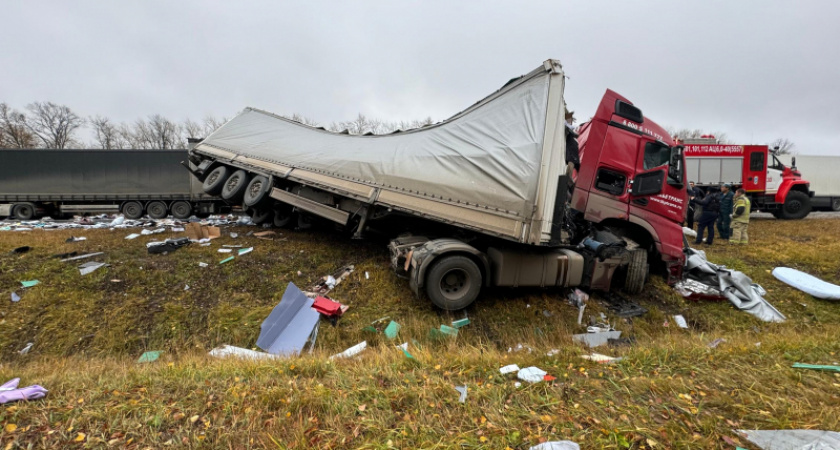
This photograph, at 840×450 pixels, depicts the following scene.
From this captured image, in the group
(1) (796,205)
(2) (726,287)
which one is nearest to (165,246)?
(2) (726,287)

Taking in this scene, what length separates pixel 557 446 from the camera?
5.24 feet

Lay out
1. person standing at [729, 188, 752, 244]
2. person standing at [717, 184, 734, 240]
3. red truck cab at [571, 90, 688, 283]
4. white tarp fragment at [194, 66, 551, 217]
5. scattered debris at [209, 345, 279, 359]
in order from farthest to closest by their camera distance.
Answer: person standing at [717, 184, 734, 240], person standing at [729, 188, 752, 244], red truck cab at [571, 90, 688, 283], white tarp fragment at [194, 66, 551, 217], scattered debris at [209, 345, 279, 359]

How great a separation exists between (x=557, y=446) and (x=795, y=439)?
3.75 ft

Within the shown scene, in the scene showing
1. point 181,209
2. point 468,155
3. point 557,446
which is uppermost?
point 468,155

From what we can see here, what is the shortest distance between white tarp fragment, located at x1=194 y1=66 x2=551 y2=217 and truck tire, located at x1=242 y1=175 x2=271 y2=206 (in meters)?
0.70

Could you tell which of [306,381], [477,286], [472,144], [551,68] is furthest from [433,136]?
[306,381]

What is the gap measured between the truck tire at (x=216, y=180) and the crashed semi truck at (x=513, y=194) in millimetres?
2152

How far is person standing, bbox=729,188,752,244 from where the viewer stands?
748 centimetres

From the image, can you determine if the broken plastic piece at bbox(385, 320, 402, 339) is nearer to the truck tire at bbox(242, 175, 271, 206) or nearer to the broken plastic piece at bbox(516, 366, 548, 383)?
the broken plastic piece at bbox(516, 366, 548, 383)

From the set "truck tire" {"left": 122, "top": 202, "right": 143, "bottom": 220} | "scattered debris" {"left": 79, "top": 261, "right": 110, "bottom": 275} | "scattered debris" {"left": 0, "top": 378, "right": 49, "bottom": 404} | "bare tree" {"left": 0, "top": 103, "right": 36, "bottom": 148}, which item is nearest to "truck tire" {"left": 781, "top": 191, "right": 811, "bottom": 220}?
"scattered debris" {"left": 0, "top": 378, "right": 49, "bottom": 404}

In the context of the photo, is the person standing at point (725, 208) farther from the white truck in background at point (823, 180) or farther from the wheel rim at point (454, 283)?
the white truck in background at point (823, 180)

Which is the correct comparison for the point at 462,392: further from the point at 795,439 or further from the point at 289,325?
the point at 289,325

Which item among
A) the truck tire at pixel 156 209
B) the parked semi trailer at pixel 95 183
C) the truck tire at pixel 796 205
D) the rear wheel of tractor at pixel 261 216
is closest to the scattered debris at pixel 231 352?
the rear wheel of tractor at pixel 261 216

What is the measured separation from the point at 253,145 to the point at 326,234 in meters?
2.62
